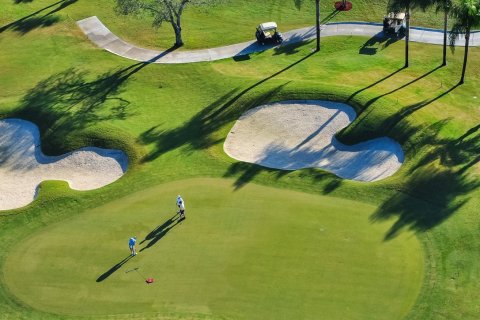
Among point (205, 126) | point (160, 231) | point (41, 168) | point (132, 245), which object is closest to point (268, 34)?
point (205, 126)

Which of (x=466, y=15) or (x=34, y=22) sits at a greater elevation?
(x=34, y=22)

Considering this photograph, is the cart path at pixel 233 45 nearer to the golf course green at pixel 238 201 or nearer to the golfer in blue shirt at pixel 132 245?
the golf course green at pixel 238 201

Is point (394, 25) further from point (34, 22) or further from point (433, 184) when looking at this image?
point (34, 22)

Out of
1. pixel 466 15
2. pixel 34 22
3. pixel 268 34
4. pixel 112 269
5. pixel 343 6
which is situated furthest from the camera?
pixel 34 22

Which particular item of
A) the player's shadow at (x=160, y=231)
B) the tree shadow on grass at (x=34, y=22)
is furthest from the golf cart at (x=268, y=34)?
the player's shadow at (x=160, y=231)

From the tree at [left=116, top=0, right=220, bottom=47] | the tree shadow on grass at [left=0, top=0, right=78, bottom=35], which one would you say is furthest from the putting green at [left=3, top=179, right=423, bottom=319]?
the tree shadow on grass at [left=0, top=0, right=78, bottom=35]

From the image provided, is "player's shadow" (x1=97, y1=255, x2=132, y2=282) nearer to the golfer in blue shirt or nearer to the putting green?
the putting green
